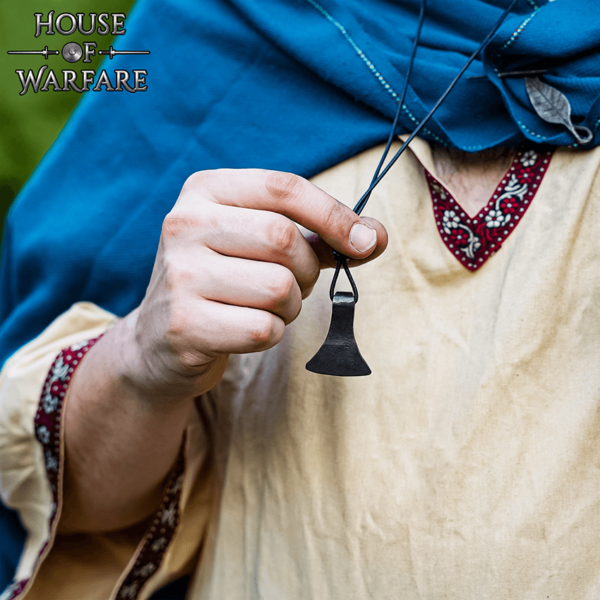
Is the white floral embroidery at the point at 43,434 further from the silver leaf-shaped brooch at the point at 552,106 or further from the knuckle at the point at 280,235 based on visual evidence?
the silver leaf-shaped brooch at the point at 552,106

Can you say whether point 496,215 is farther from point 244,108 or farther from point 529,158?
point 244,108

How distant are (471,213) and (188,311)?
1.24 ft

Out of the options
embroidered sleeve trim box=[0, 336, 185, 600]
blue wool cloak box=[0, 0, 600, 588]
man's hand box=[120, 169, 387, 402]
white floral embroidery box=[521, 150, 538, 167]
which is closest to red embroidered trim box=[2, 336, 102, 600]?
embroidered sleeve trim box=[0, 336, 185, 600]

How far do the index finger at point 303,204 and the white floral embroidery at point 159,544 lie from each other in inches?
21.7

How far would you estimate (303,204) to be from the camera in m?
0.56

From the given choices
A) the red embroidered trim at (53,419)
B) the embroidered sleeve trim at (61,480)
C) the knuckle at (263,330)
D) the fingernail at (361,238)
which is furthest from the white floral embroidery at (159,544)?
the fingernail at (361,238)

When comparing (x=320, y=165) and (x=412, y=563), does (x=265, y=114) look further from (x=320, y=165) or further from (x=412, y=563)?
(x=412, y=563)

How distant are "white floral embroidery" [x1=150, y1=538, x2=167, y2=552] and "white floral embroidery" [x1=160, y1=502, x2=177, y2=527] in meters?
0.03

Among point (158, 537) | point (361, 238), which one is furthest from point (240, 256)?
point (158, 537)

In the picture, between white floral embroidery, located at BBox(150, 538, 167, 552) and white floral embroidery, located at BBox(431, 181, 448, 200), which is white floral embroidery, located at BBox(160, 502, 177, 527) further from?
white floral embroidery, located at BBox(431, 181, 448, 200)

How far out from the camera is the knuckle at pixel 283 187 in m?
0.56

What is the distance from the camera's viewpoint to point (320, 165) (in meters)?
0.79

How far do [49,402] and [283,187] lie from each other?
51 centimetres

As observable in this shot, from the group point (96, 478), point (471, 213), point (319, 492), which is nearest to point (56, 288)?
point (96, 478)
